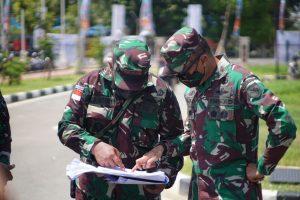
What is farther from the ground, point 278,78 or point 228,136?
point 228,136

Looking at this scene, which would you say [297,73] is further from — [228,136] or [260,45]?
[260,45]

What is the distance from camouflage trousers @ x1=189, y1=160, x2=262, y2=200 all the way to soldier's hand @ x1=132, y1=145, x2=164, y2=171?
212 mm

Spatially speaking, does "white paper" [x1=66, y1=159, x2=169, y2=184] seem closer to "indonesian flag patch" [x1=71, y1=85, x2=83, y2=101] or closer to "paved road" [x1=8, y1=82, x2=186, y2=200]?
"indonesian flag patch" [x1=71, y1=85, x2=83, y2=101]

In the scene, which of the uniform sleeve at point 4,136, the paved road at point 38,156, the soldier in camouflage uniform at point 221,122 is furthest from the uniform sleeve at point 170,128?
the paved road at point 38,156

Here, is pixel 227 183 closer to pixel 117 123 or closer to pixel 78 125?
pixel 117 123

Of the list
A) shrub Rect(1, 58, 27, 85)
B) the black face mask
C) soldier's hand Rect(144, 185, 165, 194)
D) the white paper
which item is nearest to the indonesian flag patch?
the black face mask

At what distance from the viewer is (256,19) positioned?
4772cm

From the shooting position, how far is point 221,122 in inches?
115

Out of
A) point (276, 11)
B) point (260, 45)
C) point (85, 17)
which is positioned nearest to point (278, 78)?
point (276, 11)

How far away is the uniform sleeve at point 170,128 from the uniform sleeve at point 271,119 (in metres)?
0.40

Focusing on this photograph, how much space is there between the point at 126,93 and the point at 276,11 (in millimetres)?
19179

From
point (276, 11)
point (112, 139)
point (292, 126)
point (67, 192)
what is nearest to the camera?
point (292, 126)

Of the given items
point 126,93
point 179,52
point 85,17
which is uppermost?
point 179,52

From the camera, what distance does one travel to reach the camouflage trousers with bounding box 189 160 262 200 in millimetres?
2930
